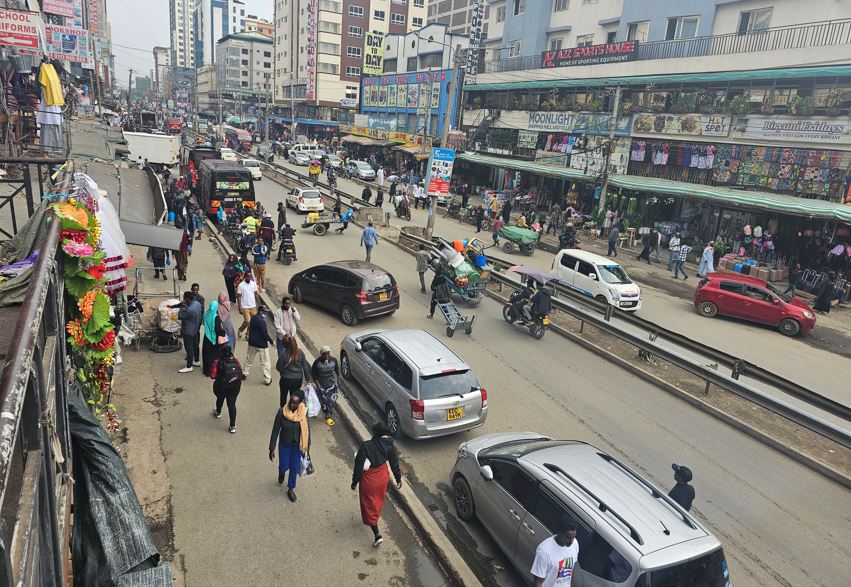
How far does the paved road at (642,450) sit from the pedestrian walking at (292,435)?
6.27 feet

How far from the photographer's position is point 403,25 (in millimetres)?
98562

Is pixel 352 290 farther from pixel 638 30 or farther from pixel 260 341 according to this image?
pixel 638 30

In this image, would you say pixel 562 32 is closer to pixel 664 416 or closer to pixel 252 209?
pixel 252 209

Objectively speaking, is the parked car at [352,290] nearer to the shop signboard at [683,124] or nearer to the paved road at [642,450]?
the paved road at [642,450]

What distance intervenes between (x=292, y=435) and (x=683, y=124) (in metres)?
28.0

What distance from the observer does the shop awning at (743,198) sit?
21244mm

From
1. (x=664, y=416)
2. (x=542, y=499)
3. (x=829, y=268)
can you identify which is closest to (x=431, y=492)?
(x=542, y=499)

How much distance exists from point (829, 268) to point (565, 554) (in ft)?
76.1

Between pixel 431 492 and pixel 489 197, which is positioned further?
pixel 489 197

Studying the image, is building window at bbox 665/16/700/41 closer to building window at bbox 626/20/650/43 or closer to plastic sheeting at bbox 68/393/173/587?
building window at bbox 626/20/650/43

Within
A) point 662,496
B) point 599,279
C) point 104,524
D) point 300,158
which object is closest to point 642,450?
point 662,496

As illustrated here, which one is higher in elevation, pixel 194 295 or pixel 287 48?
pixel 287 48

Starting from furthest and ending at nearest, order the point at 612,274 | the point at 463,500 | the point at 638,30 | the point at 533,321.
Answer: the point at 638,30
the point at 612,274
the point at 533,321
the point at 463,500

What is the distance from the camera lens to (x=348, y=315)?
48.4ft
